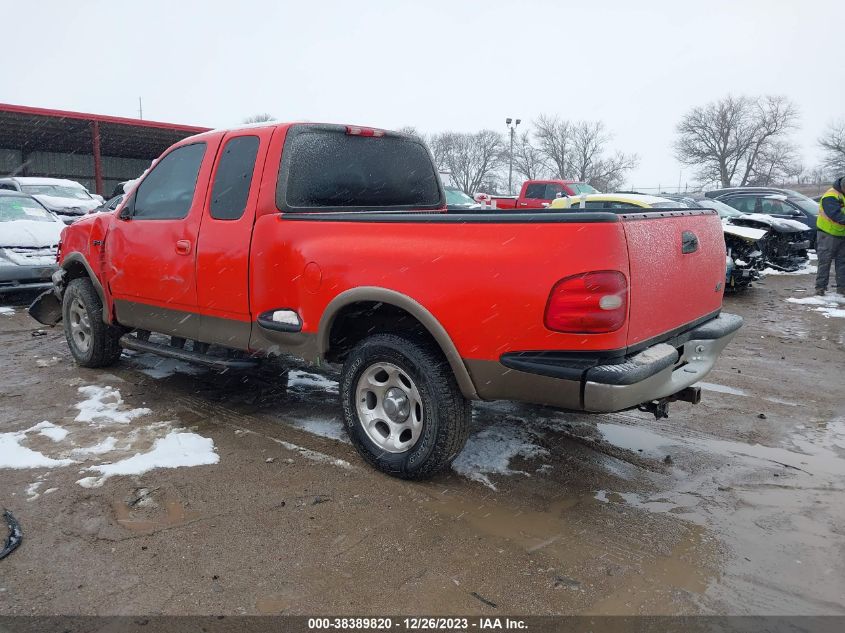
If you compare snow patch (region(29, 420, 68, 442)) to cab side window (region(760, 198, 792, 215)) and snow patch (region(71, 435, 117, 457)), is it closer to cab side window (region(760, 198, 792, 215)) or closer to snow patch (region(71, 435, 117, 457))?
snow patch (region(71, 435, 117, 457))

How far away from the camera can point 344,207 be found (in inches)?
172

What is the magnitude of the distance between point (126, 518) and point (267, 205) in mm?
1911

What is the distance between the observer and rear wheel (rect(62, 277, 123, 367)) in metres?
5.67

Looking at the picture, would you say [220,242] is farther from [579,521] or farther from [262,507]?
[579,521]

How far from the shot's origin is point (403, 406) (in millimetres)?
3652

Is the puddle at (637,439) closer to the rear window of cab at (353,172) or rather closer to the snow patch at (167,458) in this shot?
the rear window of cab at (353,172)

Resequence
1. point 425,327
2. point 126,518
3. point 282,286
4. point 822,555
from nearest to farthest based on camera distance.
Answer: point 822,555, point 126,518, point 425,327, point 282,286

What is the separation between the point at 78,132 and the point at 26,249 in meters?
23.5

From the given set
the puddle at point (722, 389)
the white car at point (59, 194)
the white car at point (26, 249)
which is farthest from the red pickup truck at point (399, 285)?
the white car at point (59, 194)

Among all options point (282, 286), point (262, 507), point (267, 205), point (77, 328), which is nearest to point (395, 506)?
point (262, 507)

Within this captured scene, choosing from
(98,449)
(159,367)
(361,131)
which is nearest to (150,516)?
(98,449)

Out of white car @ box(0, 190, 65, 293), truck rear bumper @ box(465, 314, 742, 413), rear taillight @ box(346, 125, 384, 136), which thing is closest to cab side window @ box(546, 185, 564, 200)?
white car @ box(0, 190, 65, 293)

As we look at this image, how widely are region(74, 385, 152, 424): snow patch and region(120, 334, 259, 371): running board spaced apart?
0.41 meters

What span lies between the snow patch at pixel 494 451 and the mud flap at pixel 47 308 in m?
4.51
